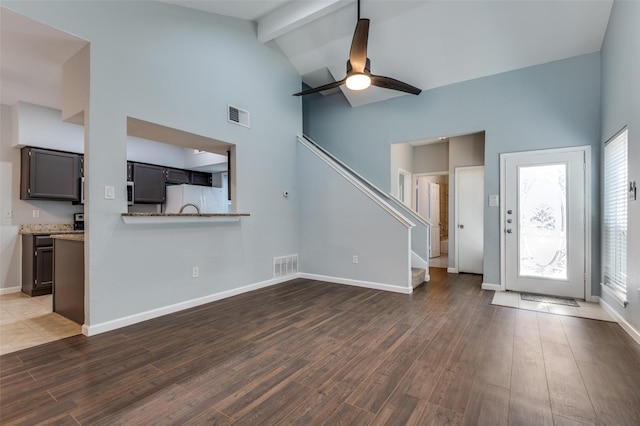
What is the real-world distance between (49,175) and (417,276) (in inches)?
232

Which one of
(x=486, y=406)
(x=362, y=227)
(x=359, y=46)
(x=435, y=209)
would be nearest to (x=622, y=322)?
(x=486, y=406)

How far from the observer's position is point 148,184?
585 centimetres

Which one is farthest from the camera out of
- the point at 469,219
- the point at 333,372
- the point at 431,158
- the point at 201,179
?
the point at 431,158

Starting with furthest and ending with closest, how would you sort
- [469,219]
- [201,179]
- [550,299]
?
1. [201,179]
2. [469,219]
3. [550,299]

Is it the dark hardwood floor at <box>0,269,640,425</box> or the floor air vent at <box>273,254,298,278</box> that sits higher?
the floor air vent at <box>273,254,298,278</box>

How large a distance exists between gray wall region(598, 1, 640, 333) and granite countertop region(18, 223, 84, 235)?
668cm

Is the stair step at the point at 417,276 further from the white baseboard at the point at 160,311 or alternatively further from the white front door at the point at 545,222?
the white baseboard at the point at 160,311

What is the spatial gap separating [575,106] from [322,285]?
4.28 m

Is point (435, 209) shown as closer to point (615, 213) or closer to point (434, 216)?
point (434, 216)

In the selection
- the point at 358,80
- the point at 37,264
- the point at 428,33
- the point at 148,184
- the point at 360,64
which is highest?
the point at 428,33

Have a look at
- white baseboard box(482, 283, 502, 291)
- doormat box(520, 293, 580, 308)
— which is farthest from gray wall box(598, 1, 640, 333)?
white baseboard box(482, 283, 502, 291)

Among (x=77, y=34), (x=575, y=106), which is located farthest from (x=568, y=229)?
(x=77, y=34)

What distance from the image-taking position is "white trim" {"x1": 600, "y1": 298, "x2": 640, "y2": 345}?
2660mm

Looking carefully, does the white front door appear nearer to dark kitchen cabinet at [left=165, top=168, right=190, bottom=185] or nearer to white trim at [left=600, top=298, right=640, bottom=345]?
white trim at [left=600, top=298, right=640, bottom=345]
